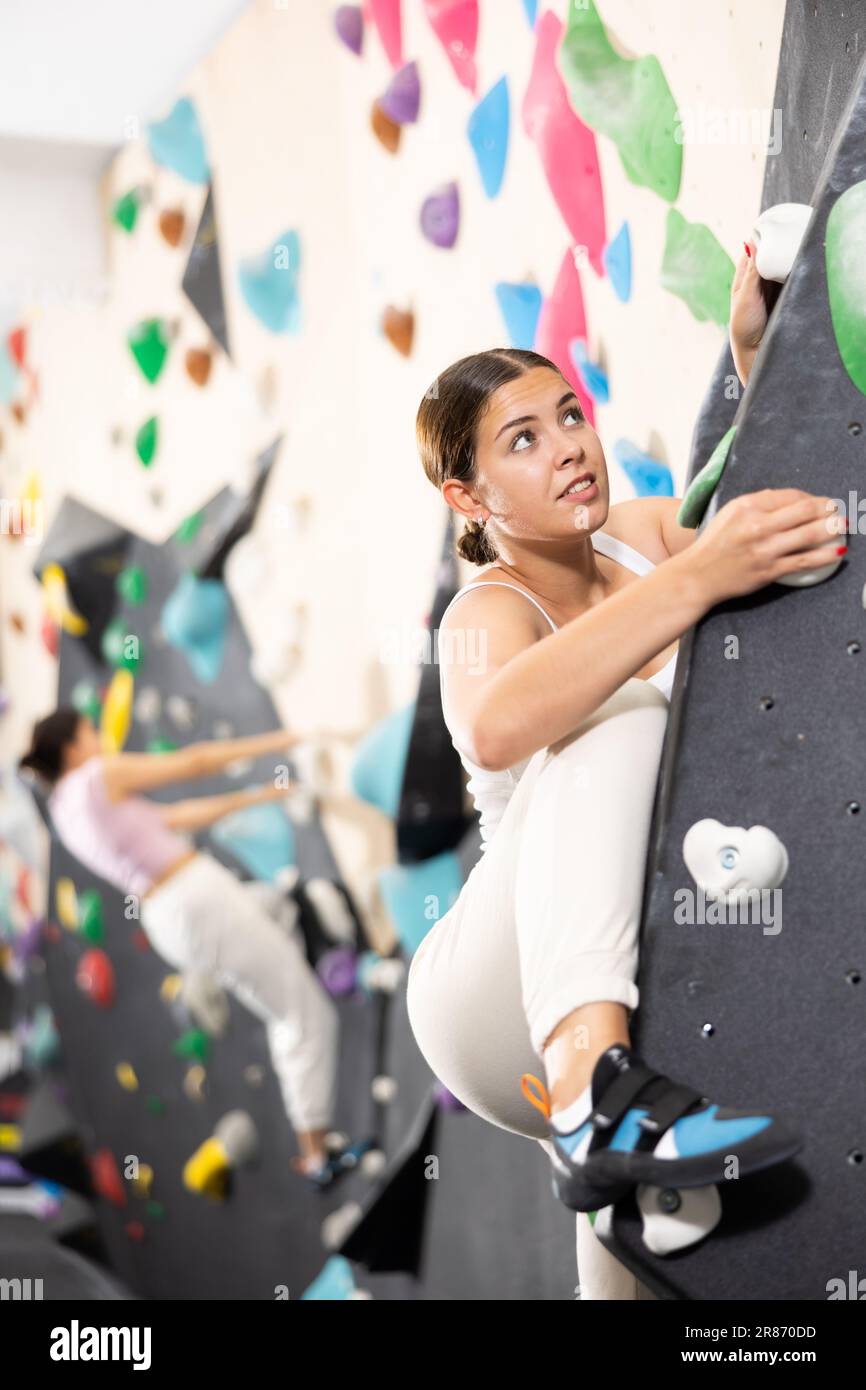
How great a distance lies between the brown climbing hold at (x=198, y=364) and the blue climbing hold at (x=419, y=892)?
1254 millimetres

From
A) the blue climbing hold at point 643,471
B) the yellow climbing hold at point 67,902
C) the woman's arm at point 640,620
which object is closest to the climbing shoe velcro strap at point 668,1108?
the woman's arm at point 640,620

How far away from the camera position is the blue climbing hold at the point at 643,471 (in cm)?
169

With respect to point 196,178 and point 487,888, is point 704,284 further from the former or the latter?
point 196,178

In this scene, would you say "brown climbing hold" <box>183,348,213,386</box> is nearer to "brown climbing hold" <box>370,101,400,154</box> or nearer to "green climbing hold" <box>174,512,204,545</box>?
"green climbing hold" <box>174,512,204,545</box>

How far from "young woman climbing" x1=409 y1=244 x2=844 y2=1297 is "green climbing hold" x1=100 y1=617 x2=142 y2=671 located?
248cm

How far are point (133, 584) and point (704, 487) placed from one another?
8.97 ft

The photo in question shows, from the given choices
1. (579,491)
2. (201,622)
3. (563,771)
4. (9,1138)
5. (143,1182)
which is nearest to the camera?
(563,771)

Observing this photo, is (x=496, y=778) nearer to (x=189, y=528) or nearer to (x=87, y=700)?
(x=189, y=528)

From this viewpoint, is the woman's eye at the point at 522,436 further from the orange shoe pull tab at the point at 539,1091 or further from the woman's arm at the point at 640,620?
the orange shoe pull tab at the point at 539,1091

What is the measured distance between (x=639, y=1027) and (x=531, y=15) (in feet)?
4.90

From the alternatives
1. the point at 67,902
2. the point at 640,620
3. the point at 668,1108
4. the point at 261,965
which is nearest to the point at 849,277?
the point at 640,620

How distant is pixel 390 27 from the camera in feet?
7.92

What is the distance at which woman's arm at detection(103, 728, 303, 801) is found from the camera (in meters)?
3.06

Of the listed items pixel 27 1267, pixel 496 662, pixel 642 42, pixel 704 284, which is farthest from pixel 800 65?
pixel 27 1267
